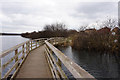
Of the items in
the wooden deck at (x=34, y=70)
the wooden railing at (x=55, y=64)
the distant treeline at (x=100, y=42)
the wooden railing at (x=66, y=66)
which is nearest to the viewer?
the wooden railing at (x=66, y=66)

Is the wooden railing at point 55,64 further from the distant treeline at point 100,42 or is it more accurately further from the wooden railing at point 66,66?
the distant treeline at point 100,42

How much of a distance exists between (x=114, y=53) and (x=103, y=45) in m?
2.52

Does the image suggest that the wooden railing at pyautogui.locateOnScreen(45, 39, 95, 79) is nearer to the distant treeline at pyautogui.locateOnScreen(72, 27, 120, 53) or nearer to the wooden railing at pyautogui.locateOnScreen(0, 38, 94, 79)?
the wooden railing at pyautogui.locateOnScreen(0, 38, 94, 79)

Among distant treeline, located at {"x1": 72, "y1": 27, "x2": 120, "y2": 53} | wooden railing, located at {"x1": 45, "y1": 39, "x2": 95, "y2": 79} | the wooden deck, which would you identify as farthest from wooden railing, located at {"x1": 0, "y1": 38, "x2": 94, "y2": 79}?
distant treeline, located at {"x1": 72, "y1": 27, "x2": 120, "y2": 53}

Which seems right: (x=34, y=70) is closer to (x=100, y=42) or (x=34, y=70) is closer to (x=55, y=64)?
(x=55, y=64)

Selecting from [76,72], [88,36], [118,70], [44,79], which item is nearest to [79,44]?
[88,36]

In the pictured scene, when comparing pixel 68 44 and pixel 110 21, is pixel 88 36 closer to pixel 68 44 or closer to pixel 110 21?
pixel 68 44

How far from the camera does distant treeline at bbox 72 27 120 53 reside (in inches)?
675

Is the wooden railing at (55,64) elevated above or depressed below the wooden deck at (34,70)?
above

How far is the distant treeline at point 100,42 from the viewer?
56.3 feet

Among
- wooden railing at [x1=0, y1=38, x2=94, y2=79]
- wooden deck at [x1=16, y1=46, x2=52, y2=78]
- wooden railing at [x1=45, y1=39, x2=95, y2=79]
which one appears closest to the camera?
wooden railing at [x1=45, y1=39, x2=95, y2=79]

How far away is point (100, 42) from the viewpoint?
1875cm

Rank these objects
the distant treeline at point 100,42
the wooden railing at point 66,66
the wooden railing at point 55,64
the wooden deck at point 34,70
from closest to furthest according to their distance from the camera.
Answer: the wooden railing at point 66,66 < the wooden railing at point 55,64 < the wooden deck at point 34,70 < the distant treeline at point 100,42

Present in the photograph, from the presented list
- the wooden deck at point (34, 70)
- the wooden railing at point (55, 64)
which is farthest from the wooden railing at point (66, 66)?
the wooden deck at point (34, 70)
